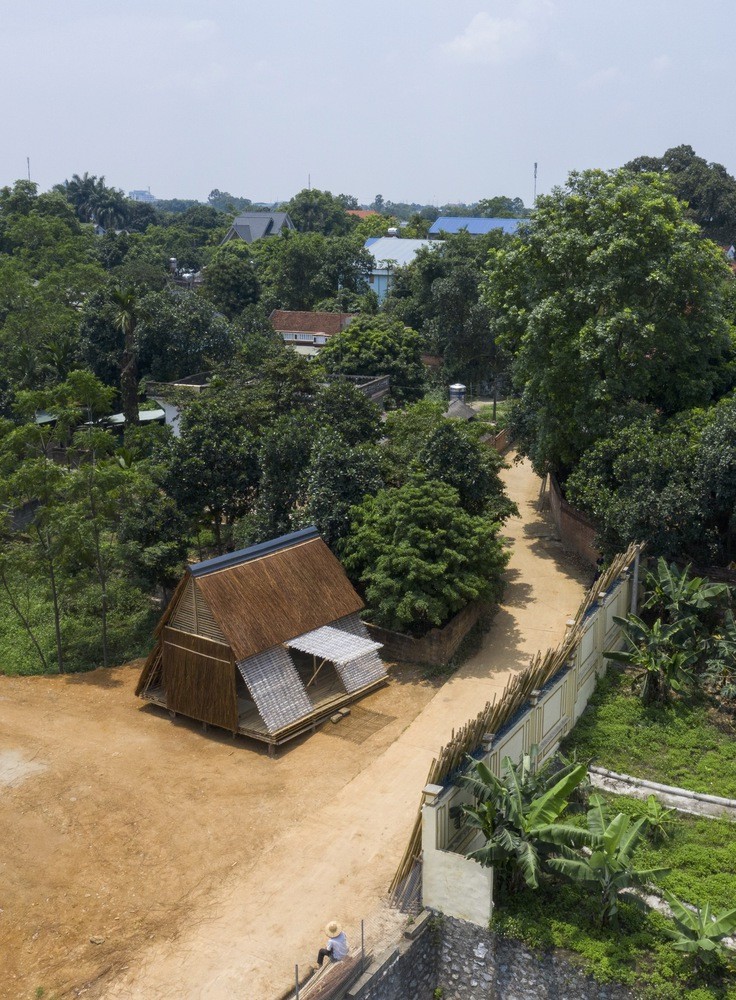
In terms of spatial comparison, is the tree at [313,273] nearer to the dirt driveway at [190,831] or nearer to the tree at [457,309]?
the tree at [457,309]

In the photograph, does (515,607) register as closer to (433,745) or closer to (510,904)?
(433,745)

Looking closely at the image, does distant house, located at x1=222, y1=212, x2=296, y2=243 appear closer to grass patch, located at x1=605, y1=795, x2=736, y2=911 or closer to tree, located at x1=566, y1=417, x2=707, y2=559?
tree, located at x1=566, y1=417, x2=707, y2=559

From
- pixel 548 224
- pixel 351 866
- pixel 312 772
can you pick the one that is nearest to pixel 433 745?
pixel 312 772

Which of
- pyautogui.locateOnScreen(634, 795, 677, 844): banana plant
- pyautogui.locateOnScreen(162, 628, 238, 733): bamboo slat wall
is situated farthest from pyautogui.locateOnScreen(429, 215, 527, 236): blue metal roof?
pyautogui.locateOnScreen(634, 795, 677, 844): banana plant

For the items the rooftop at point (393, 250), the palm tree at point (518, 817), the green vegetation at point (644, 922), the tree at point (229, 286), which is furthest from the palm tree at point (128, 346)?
the rooftop at point (393, 250)

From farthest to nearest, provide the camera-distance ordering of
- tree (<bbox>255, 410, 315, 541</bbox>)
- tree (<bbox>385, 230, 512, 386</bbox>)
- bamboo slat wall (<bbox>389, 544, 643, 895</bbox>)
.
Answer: tree (<bbox>385, 230, 512, 386</bbox>) < tree (<bbox>255, 410, 315, 541</bbox>) < bamboo slat wall (<bbox>389, 544, 643, 895</bbox>)

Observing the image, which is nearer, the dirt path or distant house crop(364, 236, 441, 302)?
the dirt path

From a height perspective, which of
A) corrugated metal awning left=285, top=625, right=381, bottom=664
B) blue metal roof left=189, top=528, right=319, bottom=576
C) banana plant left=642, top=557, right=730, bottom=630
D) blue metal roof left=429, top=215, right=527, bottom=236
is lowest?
Result: corrugated metal awning left=285, top=625, right=381, bottom=664
